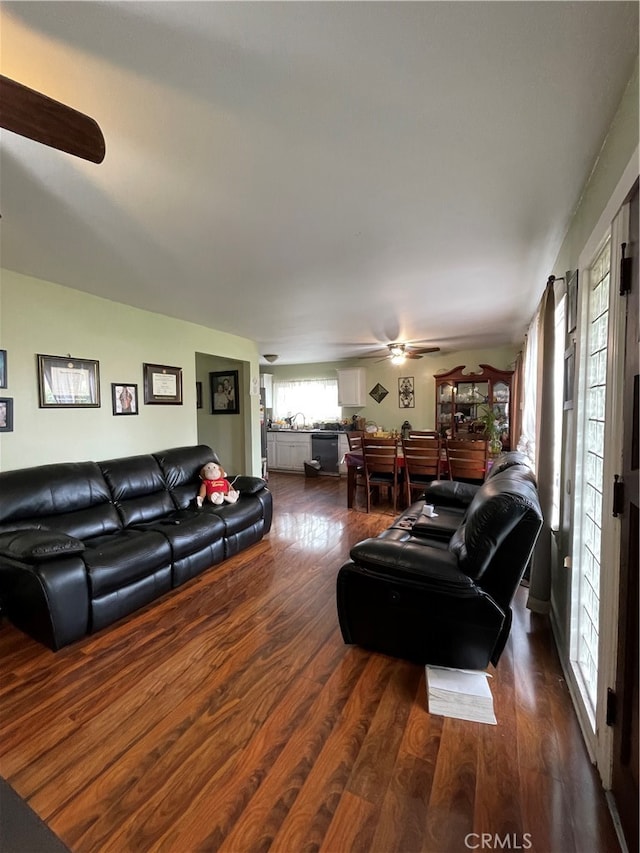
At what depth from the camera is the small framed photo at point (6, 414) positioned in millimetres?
2646

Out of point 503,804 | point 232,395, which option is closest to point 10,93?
point 503,804

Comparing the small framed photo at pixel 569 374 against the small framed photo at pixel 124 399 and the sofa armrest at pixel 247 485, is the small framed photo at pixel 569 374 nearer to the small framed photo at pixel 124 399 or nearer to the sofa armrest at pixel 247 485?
the sofa armrest at pixel 247 485

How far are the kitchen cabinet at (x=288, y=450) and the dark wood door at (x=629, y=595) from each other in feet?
21.0

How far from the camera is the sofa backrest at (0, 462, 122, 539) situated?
2.44 meters

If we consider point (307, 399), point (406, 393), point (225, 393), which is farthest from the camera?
point (307, 399)

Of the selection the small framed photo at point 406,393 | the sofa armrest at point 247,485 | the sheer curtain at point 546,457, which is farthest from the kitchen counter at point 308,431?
the sheer curtain at point 546,457

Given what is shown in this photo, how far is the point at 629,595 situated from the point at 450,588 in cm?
75

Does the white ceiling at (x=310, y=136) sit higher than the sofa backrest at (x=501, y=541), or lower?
higher

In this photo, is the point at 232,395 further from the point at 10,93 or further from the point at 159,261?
the point at 10,93

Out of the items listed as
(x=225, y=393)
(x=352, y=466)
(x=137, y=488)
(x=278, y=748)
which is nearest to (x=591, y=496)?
(x=278, y=748)

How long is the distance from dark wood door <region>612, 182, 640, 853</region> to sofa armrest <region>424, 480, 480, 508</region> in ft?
6.95

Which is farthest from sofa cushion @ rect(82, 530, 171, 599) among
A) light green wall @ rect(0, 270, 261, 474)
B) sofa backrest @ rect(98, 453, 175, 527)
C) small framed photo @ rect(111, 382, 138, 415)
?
small framed photo @ rect(111, 382, 138, 415)

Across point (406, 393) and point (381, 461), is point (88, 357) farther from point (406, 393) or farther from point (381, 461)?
point (406, 393)

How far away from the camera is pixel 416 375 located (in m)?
6.88
